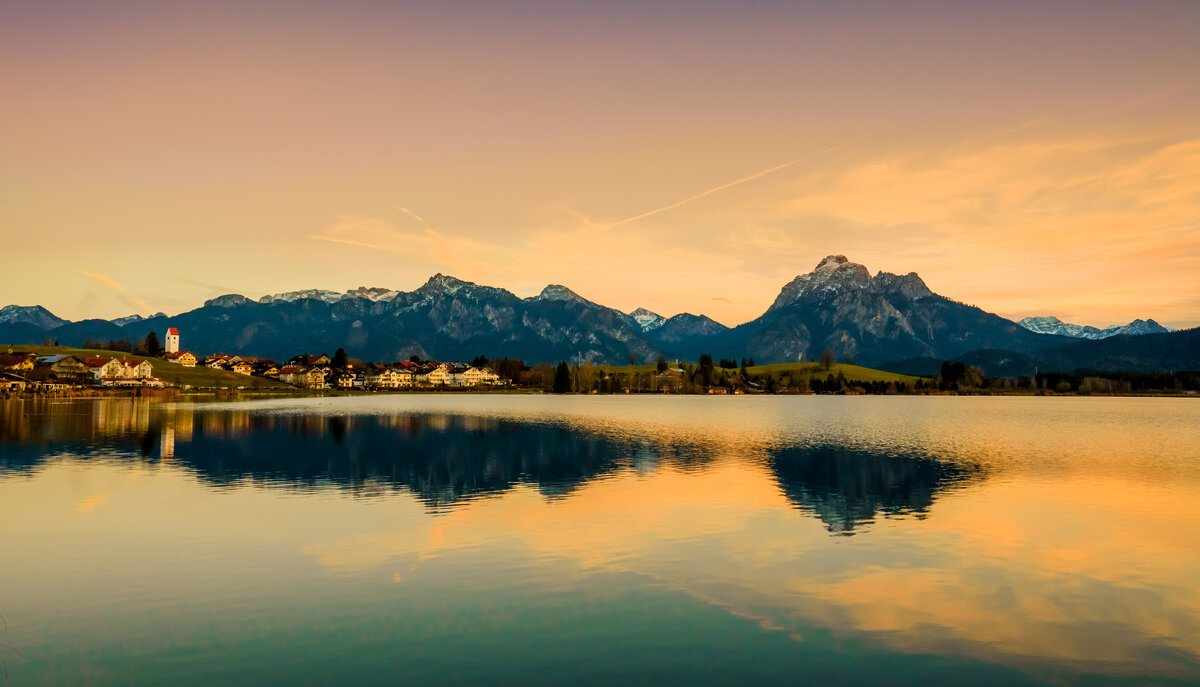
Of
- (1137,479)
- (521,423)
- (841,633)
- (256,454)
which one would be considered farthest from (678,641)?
(521,423)

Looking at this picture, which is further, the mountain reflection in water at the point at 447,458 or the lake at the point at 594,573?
the mountain reflection in water at the point at 447,458

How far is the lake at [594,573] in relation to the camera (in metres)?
18.0

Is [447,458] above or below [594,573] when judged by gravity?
below

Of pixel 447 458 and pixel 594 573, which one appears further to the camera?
pixel 447 458

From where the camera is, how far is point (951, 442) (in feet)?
270

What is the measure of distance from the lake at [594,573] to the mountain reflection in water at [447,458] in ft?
2.05

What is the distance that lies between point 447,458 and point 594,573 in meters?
40.8

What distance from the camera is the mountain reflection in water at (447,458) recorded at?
46.4m

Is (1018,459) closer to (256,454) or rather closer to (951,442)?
(951,442)

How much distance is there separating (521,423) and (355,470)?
58.9m

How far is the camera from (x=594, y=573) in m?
26.4

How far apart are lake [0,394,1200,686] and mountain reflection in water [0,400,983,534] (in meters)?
0.62

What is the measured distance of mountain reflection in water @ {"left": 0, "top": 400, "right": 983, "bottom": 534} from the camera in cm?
4641

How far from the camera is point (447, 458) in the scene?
6488 cm
